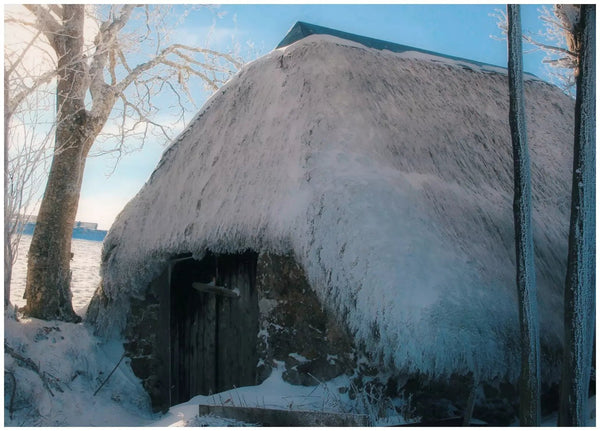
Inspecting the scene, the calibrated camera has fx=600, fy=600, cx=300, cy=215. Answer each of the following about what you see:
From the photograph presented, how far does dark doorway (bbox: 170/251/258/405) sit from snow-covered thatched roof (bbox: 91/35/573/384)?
430 mm

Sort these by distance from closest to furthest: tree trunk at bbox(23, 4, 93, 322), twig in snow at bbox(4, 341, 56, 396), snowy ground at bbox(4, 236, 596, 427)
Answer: snowy ground at bbox(4, 236, 596, 427) < twig in snow at bbox(4, 341, 56, 396) < tree trunk at bbox(23, 4, 93, 322)

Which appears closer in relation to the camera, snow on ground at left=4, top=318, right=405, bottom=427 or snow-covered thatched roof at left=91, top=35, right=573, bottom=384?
snow-covered thatched roof at left=91, top=35, right=573, bottom=384

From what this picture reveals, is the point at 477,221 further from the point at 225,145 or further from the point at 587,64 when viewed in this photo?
the point at 225,145

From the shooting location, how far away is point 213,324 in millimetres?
5828

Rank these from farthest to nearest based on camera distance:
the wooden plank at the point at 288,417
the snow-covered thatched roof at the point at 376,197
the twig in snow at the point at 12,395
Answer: the twig in snow at the point at 12,395, the snow-covered thatched roof at the point at 376,197, the wooden plank at the point at 288,417

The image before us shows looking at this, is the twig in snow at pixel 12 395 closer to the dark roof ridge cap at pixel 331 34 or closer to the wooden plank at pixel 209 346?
the wooden plank at pixel 209 346

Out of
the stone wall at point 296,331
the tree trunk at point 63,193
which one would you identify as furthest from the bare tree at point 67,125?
the stone wall at point 296,331

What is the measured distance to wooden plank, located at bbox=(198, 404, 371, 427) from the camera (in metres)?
3.58

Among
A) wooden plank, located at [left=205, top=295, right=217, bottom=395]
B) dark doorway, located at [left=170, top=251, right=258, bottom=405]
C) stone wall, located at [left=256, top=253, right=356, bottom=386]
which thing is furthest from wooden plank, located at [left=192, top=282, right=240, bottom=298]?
stone wall, located at [left=256, top=253, right=356, bottom=386]

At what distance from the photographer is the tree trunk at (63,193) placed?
21.1 ft

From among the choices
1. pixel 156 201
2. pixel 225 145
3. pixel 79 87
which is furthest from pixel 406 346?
pixel 79 87

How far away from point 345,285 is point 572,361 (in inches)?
54.5

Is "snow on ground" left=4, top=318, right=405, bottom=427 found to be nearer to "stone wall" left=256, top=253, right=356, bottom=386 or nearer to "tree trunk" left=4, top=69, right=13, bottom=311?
"stone wall" left=256, top=253, right=356, bottom=386

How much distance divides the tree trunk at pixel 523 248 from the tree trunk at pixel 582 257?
0.16 meters
